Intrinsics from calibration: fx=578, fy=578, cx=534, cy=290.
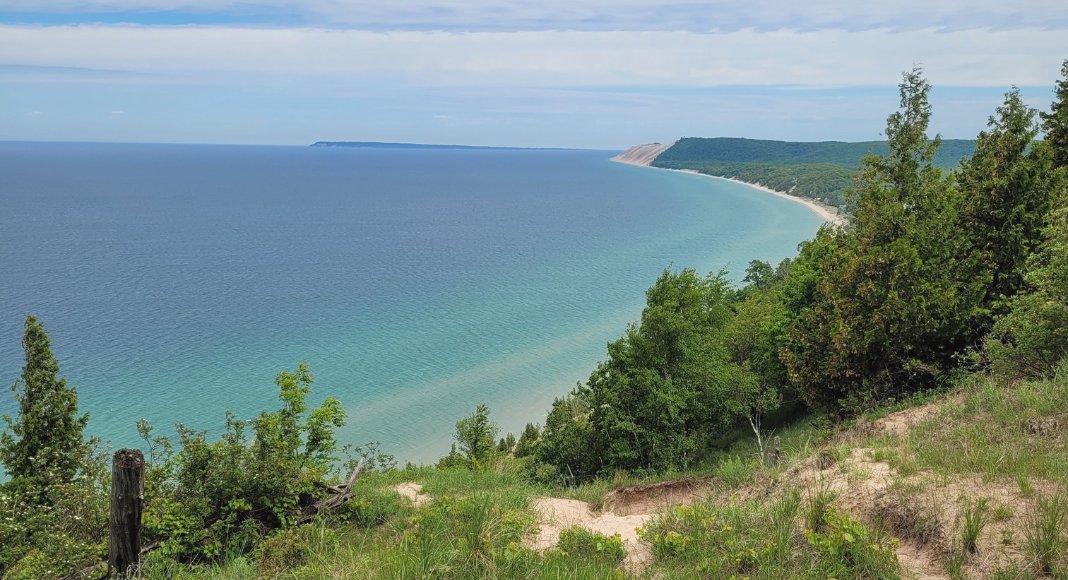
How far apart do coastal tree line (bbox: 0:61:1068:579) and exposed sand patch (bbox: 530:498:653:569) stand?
2.88 m

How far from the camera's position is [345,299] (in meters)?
57.4

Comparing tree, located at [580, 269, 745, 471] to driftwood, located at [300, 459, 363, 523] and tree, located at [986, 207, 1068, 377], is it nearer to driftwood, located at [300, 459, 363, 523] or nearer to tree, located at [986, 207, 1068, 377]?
tree, located at [986, 207, 1068, 377]

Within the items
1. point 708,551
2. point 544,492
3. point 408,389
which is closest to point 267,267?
point 408,389

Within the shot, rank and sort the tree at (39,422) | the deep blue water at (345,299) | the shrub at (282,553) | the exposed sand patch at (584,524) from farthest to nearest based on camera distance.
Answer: the deep blue water at (345,299) → the tree at (39,422) → the shrub at (282,553) → the exposed sand patch at (584,524)

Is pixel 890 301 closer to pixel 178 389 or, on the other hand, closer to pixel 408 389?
pixel 408 389

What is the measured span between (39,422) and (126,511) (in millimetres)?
10794

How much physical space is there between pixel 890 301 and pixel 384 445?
79.7 ft

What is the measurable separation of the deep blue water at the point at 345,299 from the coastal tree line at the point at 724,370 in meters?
7.34

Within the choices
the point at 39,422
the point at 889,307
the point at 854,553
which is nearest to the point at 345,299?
the point at 39,422

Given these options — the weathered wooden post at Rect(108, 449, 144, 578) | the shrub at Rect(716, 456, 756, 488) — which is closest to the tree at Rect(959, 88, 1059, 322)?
the shrub at Rect(716, 456, 756, 488)

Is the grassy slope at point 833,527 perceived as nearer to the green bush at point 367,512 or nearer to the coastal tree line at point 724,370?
the green bush at point 367,512

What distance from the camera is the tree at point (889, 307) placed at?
54.6 ft

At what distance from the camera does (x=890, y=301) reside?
54.0 ft

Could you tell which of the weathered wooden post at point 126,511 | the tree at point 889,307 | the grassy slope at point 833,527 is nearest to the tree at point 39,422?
the weathered wooden post at point 126,511
